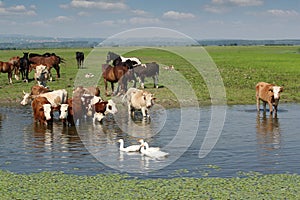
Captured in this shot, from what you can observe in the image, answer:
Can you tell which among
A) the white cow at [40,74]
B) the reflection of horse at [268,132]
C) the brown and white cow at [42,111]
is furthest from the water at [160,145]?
the white cow at [40,74]

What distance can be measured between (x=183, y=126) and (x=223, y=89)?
46.2 feet

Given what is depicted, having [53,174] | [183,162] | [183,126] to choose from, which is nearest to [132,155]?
[183,162]

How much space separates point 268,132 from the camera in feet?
59.9

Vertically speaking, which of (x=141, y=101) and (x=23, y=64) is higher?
(x=23, y=64)

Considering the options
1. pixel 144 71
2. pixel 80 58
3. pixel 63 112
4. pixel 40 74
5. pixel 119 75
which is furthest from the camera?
pixel 80 58

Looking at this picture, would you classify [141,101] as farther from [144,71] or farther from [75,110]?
[144,71]

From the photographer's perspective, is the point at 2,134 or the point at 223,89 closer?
the point at 2,134

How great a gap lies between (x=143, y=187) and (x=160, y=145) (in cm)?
484

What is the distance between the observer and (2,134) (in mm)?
18328

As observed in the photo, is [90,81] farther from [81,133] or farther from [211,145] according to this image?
[211,145]

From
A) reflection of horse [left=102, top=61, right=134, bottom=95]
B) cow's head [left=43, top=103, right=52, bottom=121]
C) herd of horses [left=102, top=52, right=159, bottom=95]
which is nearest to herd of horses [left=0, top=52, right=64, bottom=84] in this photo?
herd of horses [left=102, top=52, right=159, bottom=95]

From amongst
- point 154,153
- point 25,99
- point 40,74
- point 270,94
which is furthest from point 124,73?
point 154,153

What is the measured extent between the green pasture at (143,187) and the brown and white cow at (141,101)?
9.75 meters

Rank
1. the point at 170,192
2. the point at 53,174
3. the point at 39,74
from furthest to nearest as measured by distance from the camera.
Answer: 1. the point at 39,74
2. the point at 53,174
3. the point at 170,192
